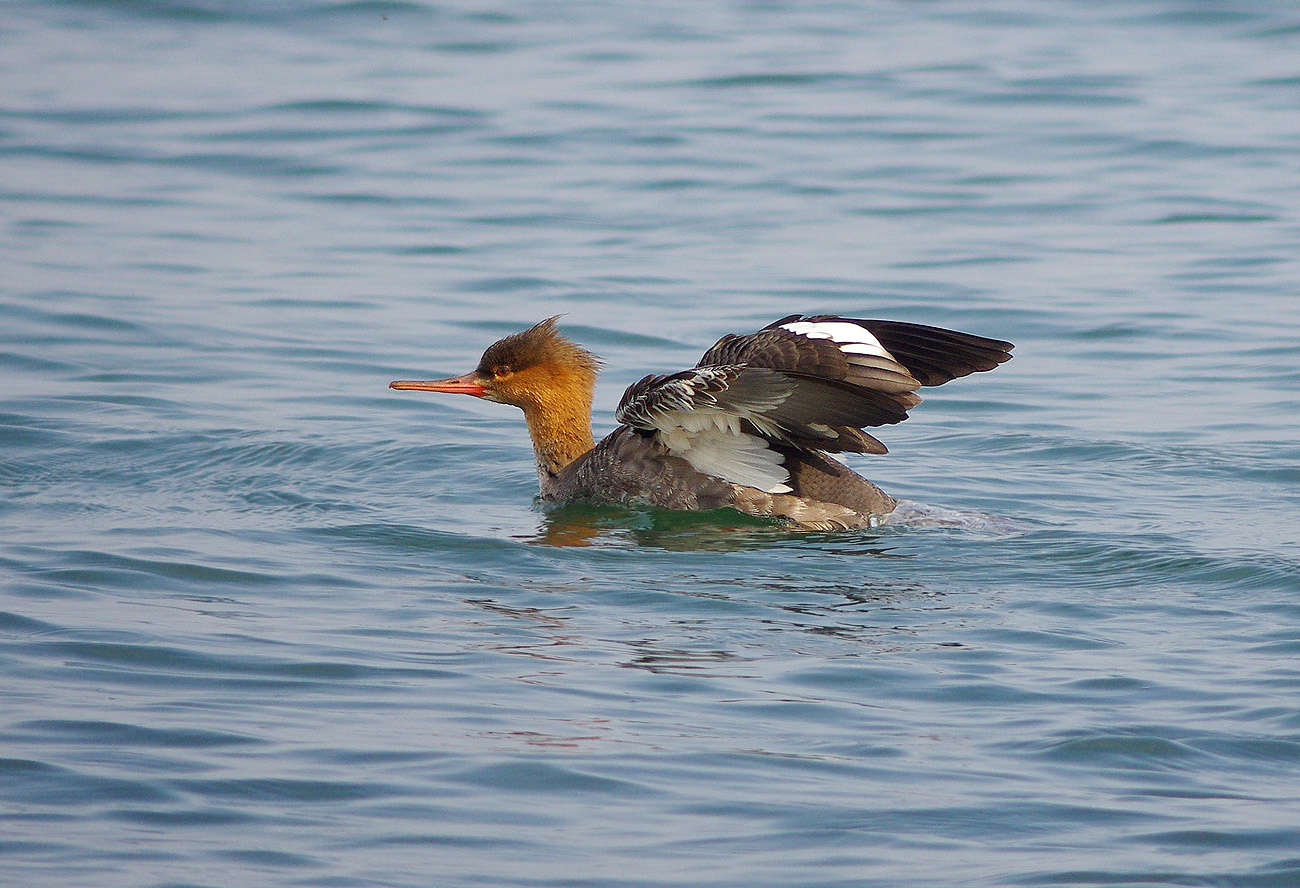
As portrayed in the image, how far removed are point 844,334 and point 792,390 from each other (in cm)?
54

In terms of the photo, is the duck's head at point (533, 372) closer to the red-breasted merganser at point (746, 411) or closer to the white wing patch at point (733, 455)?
the red-breasted merganser at point (746, 411)

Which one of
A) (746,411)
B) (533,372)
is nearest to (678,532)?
(746,411)

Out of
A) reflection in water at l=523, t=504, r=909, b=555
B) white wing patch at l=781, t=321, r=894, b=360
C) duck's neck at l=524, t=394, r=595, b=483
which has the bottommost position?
reflection in water at l=523, t=504, r=909, b=555

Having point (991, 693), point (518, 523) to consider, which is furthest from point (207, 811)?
point (518, 523)

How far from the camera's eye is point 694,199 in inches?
619

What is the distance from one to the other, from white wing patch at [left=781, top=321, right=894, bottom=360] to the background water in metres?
0.94

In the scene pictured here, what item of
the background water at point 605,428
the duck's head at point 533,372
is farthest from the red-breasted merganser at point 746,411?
the background water at point 605,428

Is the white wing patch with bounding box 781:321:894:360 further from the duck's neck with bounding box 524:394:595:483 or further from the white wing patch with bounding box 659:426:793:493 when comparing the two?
the duck's neck with bounding box 524:394:595:483

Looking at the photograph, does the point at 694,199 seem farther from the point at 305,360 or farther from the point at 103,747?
the point at 103,747

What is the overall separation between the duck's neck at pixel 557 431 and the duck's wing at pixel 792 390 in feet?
3.23

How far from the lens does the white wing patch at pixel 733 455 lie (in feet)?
28.3

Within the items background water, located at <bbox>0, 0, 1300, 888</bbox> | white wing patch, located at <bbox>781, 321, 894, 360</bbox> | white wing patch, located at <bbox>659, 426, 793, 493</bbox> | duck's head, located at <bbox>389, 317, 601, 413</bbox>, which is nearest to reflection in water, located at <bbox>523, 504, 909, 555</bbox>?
background water, located at <bbox>0, 0, 1300, 888</bbox>

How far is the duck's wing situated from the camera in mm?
7844

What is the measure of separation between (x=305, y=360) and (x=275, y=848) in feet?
24.1
